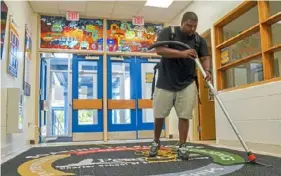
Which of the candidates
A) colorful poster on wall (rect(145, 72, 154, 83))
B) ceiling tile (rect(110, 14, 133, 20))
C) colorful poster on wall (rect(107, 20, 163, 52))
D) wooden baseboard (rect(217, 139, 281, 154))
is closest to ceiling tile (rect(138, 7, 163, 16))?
ceiling tile (rect(110, 14, 133, 20))

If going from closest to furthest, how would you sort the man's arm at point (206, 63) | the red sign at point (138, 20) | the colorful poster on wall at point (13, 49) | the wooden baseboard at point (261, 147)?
the man's arm at point (206, 63) < the wooden baseboard at point (261, 147) < the colorful poster on wall at point (13, 49) < the red sign at point (138, 20)

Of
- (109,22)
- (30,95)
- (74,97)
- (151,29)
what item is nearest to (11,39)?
(30,95)

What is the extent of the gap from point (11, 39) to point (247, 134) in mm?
3049

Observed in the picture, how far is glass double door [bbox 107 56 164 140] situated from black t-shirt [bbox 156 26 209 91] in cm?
335

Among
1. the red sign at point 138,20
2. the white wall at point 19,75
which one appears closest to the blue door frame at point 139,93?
the red sign at point 138,20

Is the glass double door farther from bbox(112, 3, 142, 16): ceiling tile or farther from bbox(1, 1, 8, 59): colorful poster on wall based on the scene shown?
bbox(1, 1, 8, 59): colorful poster on wall

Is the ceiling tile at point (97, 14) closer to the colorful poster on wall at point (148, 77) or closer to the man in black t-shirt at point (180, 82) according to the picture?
the colorful poster on wall at point (148, 77)

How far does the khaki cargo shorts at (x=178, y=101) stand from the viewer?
2.33m

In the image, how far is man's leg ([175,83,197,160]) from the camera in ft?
7.62

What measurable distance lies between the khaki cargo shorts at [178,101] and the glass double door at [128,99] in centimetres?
330

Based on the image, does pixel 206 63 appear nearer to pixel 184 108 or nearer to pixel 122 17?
pixel 184 108

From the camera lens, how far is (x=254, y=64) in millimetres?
3666

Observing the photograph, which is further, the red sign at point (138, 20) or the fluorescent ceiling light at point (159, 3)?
the red sign at point (138, 20)

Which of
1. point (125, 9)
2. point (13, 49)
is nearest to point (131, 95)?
point (125, 9)
